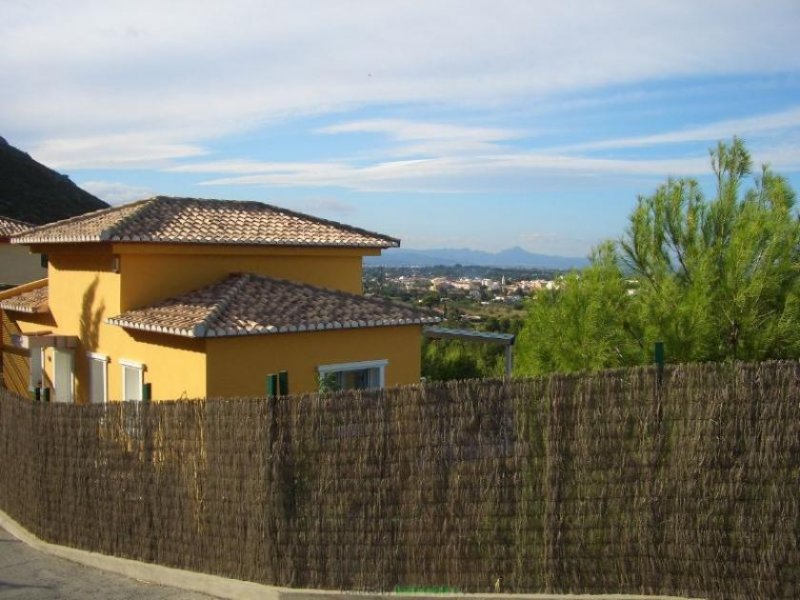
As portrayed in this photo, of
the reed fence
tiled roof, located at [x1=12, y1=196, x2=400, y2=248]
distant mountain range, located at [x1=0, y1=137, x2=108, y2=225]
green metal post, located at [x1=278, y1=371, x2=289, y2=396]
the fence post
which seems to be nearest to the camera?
the reed fence

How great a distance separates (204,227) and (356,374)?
4.27 m

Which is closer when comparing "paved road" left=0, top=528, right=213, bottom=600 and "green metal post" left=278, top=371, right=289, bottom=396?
"green metal post" left=278, top=371, right=289, bottom=396

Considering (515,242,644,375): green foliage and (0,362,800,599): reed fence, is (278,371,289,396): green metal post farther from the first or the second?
(515,242,644,375): green foliage

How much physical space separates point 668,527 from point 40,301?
50.7 feet

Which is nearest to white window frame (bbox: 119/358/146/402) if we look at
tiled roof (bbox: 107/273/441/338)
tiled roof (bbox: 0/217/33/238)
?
tiled roof (bbox: 107/273/441/338)

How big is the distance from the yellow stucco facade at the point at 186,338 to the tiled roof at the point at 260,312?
0.74 ft

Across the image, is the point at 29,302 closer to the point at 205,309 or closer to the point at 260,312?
the point at 205,309

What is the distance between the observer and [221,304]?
13.0 m

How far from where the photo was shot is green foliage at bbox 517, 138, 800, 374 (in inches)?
437

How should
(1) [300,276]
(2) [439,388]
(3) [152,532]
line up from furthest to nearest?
(1) [300,276] < (3) [152,532] < (2) [439,388]

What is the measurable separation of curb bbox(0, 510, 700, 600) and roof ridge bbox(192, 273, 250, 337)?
3.30 metres

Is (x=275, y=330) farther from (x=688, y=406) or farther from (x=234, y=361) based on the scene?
(x=688, y=406)

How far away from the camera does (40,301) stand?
1827 cm

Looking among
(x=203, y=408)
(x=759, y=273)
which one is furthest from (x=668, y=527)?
(x=759, y=273)
